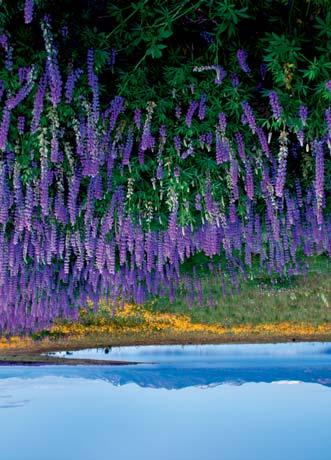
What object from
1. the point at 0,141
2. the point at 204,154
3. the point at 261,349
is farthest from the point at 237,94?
the point at 261,349

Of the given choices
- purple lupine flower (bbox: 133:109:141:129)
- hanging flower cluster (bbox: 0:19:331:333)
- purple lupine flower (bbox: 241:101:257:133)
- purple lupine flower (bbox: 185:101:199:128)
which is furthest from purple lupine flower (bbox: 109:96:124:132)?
purple lupine flower (bbox: 241:101:257:133)

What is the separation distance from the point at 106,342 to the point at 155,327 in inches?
71.3

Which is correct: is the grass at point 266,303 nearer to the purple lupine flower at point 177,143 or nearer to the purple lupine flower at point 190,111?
the purple lupine flower at point 177,143

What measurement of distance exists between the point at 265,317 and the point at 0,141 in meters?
8.98

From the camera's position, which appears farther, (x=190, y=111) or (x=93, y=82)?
(x=190, y=111)

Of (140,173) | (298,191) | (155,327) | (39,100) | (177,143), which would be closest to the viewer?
(39,100)

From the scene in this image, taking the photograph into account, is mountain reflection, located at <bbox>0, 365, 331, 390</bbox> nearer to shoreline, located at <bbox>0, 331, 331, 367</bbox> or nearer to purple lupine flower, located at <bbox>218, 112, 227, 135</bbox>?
shoreline, located at <bbox>0, 331, 331, 367</bbox>

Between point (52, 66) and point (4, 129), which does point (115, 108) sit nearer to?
point (52, 66)

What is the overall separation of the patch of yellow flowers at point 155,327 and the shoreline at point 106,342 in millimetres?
100

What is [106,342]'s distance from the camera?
15070 mm

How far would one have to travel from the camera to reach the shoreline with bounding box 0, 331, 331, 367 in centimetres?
1373


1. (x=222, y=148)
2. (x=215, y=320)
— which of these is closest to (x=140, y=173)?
(x=222, y=148)

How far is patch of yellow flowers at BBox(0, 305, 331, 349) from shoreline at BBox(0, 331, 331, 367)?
0.33ft

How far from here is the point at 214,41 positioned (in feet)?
15.5
